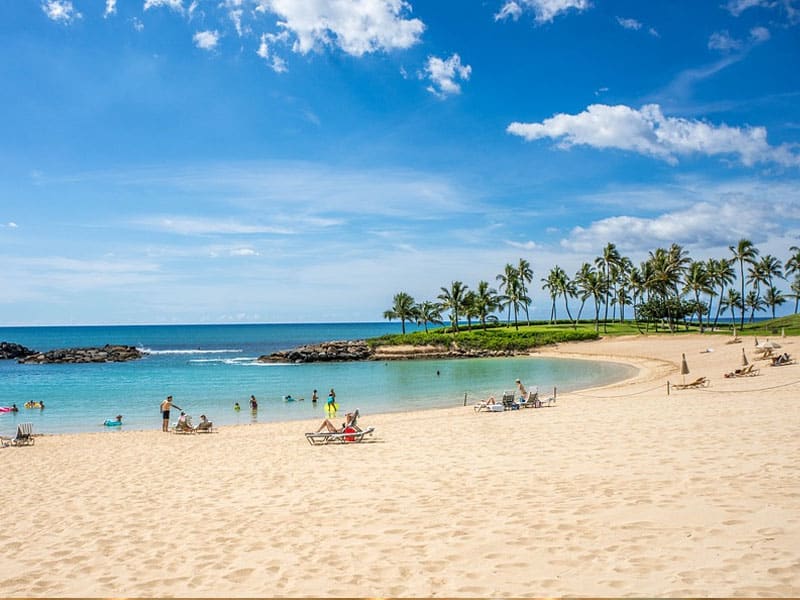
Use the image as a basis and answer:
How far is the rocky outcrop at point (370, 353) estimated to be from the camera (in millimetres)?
80938

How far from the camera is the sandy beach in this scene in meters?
6.52

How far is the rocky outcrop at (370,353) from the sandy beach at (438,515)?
207ft

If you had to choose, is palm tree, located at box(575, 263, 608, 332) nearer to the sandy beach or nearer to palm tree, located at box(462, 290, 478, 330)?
palm tree, located at box(462, 290, 478, 330)

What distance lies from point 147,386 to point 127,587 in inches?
1885

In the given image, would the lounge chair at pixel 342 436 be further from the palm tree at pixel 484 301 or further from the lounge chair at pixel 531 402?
the palm tree at pixel 484 301

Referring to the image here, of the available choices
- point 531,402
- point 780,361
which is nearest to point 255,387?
point 531,402

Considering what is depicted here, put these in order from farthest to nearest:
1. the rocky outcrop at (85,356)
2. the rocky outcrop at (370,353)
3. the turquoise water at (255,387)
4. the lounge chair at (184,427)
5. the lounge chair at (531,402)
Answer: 1. the rocky outcrop at (85,356)
2. the rocky outcrop at (370,353)
3. the turquoise water at (255,387)
4. the lounge chair at (531,402)
5. the lounge chair at (184,427)

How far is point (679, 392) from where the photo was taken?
26.3 metres

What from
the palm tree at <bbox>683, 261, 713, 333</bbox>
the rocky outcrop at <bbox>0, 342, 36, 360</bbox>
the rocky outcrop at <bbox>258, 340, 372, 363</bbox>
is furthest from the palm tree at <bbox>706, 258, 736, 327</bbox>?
the rocky outcrop at <bbox>0, 342, 36, 360</bbox>

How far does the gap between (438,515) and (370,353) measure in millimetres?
77110

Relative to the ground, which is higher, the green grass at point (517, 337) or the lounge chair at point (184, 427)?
the green grass at point (517, 337)

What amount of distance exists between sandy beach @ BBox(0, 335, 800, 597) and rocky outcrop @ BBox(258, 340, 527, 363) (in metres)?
63.1

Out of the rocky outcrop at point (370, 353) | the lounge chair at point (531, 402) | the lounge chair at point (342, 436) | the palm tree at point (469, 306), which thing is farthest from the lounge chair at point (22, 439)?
the palm tree at point (469, 306)

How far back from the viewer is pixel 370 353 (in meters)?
85.9
